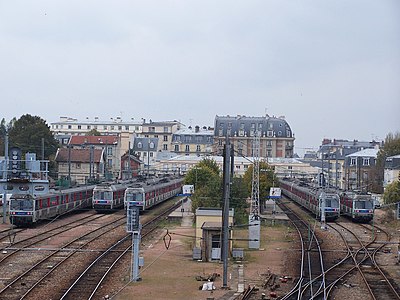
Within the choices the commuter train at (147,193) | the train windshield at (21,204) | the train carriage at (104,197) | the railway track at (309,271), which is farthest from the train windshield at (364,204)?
the train windshield at (21,204)

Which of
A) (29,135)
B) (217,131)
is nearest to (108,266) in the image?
(29,135)

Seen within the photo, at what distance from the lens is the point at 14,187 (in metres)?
30.8

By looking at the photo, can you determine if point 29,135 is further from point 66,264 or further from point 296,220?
point 66,264

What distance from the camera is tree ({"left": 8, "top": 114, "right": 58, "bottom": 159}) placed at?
7569cm

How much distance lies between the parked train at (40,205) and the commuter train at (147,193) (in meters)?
3.75

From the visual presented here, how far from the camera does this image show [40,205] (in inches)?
1484

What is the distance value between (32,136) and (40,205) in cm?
4019

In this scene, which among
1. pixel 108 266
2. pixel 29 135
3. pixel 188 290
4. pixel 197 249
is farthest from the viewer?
pixel 29 135

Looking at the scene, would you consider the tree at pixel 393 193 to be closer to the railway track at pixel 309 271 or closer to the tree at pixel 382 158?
the railway track at pixel 309 271

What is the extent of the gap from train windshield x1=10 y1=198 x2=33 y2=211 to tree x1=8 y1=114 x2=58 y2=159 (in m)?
39.5

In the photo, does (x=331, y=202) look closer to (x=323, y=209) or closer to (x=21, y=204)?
(x=323, y=209)

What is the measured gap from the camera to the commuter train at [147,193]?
1829 inches

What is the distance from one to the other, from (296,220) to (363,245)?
14393 mm

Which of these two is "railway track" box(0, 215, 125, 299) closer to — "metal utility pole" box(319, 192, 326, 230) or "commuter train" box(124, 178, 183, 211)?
"commuter train" box(124, 178, 183, 211)
